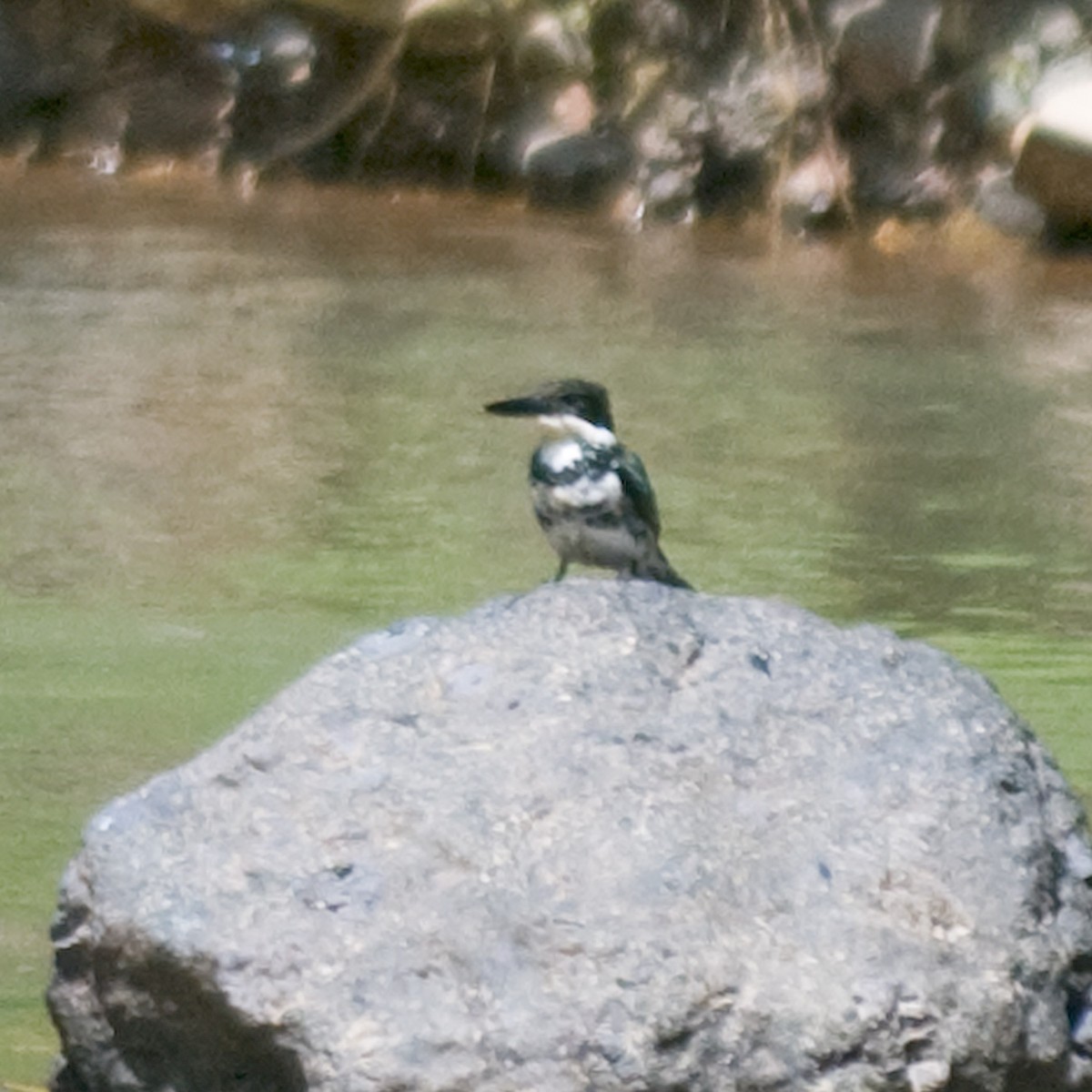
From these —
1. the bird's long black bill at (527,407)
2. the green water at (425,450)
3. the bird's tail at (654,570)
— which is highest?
the bird's long black bill at (527,407)

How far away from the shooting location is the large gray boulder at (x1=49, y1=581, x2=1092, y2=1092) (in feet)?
8.79

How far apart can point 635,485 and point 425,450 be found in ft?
9.95

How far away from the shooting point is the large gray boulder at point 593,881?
105 inches

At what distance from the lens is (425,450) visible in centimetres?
714

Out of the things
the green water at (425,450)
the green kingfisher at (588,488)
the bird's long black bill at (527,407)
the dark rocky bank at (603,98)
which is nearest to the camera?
the green kingfisher at (588,488)

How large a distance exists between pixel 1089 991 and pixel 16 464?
14.4 feet

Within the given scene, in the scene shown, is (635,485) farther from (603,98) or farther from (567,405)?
(603,98)

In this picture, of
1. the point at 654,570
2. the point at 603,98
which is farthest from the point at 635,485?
the point at 603,98

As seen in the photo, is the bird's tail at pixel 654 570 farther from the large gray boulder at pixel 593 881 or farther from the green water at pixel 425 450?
the large gray boulder at pixel 593 881

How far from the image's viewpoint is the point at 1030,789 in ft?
10.0

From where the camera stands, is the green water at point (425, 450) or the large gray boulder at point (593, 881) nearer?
the large gray boulder at point (593, 881)

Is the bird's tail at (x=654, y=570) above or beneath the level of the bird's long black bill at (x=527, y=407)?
beneath

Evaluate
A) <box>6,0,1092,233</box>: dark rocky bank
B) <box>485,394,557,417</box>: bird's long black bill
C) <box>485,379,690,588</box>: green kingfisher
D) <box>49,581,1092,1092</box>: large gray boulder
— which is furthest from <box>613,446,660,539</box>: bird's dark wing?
<box>6,0,1092,233</box>: dark rocky bank

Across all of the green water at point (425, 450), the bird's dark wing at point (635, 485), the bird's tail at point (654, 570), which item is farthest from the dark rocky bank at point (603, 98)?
the bird's dark wing at point (635, 485)
